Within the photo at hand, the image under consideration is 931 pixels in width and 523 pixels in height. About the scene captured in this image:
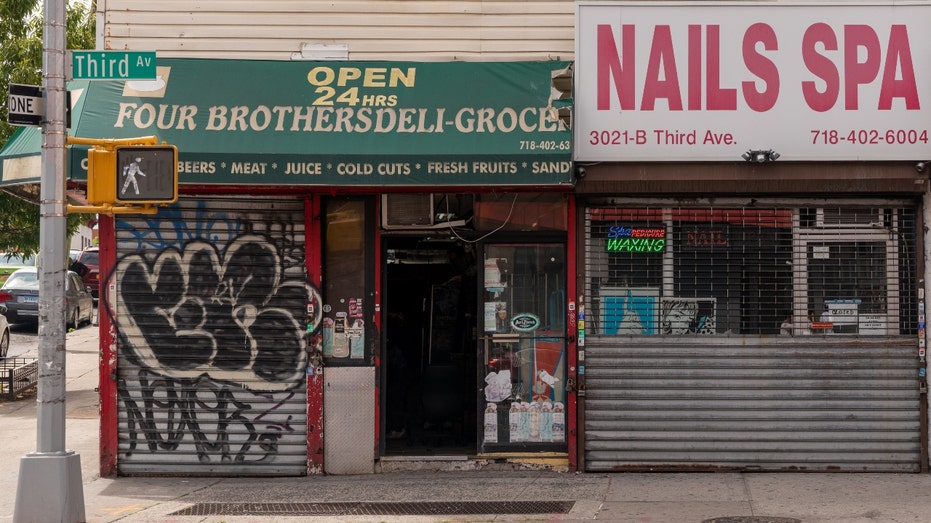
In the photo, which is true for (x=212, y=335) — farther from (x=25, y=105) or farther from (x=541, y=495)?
(x=541, y=495)

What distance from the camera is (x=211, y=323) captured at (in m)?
11.3

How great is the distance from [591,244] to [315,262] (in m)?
2.77

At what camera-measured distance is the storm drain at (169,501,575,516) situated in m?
9.49

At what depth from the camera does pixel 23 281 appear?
25.5m

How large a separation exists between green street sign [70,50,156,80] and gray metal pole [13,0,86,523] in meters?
0.15

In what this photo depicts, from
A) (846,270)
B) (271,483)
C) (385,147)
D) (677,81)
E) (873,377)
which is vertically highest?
(677,81)

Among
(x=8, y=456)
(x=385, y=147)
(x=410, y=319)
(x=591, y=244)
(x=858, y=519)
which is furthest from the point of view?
(x=410, y=319)

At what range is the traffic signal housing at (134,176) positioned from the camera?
29.7 feet

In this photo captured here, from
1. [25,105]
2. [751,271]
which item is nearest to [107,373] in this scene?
[25,105]

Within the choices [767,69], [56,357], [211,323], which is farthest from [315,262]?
[767,69]

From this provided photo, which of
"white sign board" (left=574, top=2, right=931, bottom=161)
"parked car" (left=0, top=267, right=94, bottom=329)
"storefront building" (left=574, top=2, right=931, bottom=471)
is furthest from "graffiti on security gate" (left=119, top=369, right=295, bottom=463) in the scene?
"parked car" (left=0, top=267, right=94, bottom=329)

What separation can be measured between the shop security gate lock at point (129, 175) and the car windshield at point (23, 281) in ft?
56.0

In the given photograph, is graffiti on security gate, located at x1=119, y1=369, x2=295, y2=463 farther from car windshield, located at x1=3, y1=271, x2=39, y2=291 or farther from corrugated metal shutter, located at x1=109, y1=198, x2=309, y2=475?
car windshield, located at x1=3, y1=271, x2=39, y2=291

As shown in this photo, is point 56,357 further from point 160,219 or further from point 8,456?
point 8,456
